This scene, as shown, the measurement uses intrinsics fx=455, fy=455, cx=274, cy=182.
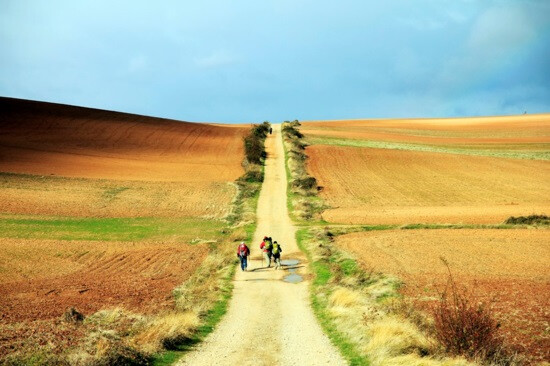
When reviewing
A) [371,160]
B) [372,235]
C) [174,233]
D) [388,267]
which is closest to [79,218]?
[174,233]

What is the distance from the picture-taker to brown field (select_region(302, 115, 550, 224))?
41.4 metres

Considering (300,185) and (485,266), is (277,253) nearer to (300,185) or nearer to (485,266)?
(485,266)

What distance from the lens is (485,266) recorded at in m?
24.0

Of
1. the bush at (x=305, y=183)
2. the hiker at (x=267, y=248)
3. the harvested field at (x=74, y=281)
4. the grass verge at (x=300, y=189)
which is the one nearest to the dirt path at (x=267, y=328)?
the hiker at (x=267, y=248)

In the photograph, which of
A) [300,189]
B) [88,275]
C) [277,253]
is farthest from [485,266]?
[300,189]

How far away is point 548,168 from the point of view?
63688 millimetres

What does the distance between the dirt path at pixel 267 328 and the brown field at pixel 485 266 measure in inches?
186

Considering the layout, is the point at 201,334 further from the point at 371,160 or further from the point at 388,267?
the point at 371,160

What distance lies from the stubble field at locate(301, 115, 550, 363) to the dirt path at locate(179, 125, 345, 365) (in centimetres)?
469

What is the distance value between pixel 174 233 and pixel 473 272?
2286cm

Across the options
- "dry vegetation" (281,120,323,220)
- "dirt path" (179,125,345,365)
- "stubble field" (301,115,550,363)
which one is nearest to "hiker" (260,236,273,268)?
"dirt path" (179,125,345,365)

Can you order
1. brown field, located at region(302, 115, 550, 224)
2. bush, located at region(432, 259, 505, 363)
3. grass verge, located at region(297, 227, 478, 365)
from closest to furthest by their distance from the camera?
bush, located at region(432, 259, 505, 363) → grass verge, located at region(297, 227, 478, 365) → brown field, located at region(302, 115, 550, 224)

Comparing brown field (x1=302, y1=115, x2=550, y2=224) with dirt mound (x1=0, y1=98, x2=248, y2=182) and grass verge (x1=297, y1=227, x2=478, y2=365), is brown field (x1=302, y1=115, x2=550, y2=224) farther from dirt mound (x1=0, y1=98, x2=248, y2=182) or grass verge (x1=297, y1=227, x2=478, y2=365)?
grass verge (x1=297, y1=227, x2=478, y2=365)

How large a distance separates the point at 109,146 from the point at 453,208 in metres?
54.7
